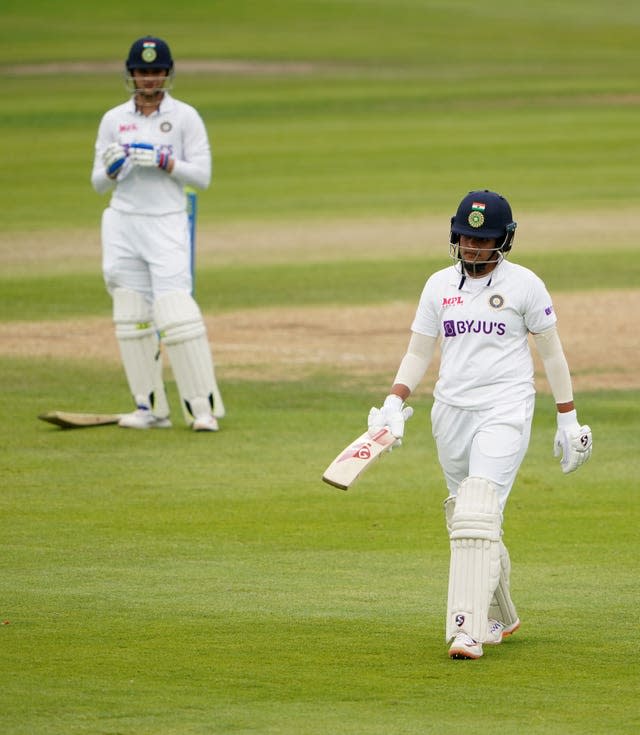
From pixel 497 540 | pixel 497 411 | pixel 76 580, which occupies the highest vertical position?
pixel 497 411

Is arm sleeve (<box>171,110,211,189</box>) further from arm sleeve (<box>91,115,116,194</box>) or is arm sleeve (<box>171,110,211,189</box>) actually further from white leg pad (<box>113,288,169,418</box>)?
white leg pad (<box>113,288,169,418</box>)

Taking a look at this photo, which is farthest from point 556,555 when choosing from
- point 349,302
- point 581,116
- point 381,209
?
point 581,116

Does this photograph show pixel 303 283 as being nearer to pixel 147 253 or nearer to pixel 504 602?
pixel 147 253

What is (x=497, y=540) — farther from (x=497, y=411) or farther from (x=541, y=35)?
(x=541, y=35)

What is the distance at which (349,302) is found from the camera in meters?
16.2

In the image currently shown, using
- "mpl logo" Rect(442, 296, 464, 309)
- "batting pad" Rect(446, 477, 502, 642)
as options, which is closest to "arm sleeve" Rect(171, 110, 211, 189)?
"mpl logo" Rect(442, 296, 464, 309)

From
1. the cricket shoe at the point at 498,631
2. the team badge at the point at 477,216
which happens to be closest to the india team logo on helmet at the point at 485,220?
the team badge at the point at 477,216

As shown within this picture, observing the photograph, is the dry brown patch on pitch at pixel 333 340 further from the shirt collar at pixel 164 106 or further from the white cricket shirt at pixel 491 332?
the white cricket shirt at pixel 491 332

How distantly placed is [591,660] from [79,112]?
96.4 ft

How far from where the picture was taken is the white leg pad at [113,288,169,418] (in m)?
10.9

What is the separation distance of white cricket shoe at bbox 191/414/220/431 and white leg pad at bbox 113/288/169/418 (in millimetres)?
272

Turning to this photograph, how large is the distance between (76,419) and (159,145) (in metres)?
1.78

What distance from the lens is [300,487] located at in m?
9.23

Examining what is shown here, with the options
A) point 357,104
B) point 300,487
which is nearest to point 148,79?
point 300,487
